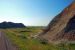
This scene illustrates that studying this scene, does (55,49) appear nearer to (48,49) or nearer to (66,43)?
(48,49)

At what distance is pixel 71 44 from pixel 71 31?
4.68 meters

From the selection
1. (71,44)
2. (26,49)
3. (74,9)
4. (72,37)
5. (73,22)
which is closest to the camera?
(26,49)

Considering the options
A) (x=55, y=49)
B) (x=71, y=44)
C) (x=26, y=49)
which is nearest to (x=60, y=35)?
(x=71, y=44)

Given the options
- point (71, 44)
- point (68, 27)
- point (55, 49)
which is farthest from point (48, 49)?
point (68, 27)

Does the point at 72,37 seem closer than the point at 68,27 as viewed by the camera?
Yes

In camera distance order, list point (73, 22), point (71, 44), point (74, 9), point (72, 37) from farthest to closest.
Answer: point (74, 9), point (73, 22), point (72, 37), point (71, 44)

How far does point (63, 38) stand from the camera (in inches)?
1266

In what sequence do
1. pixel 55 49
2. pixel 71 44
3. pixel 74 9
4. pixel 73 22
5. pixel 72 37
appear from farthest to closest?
pixel 74 9 → pixel 73 22 → pixel 72 37 → pixel 71 44 → pixel 55 49

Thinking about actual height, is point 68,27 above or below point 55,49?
above

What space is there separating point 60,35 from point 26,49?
466 inches

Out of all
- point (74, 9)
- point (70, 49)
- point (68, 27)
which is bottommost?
point (70, 49)

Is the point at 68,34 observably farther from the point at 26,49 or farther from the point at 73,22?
the point at 26,49

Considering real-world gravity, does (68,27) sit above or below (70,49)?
above

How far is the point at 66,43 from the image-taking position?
2864 cm
